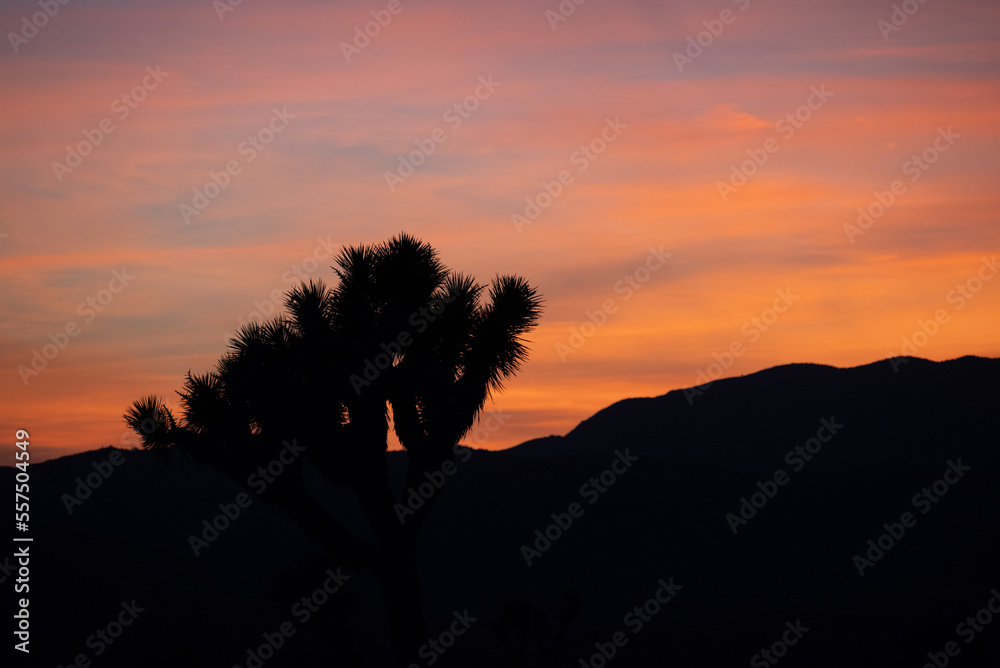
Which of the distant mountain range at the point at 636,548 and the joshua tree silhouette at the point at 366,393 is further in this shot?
the distant mountain range at the point at 636,548

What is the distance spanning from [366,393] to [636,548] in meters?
22.4

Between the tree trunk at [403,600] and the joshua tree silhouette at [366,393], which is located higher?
the joshua tree silhouette at [366,393]

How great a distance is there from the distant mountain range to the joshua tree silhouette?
805 millimetres

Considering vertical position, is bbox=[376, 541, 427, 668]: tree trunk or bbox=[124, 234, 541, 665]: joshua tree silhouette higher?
bbox=[124, 234, 541, 665]: joshua tree silhouette

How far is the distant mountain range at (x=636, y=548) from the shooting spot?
1900cm

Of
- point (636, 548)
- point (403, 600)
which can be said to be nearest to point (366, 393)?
point (403, 600)

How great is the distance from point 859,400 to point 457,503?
98.9 feet

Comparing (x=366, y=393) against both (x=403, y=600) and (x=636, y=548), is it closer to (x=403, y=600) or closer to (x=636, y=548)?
(x=403, y=600)

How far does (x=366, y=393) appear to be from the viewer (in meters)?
13.7

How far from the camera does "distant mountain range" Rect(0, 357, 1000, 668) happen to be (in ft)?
62.3

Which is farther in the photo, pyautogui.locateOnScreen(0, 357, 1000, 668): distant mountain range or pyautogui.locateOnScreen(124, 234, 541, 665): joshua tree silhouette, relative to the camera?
pyautogui.locateOnScreen(0, 357, 1000, 668): distant mountain range

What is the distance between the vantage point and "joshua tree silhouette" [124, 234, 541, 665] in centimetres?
1359

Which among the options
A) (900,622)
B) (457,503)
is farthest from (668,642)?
(457,503)

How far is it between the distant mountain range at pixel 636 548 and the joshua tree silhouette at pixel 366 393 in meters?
0.80
